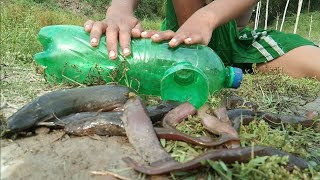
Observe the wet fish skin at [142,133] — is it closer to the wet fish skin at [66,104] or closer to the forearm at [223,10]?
the wet fish skin at [66,104]

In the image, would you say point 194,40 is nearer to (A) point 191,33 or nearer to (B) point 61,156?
(A) point 191,33

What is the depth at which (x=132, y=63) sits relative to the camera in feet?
7.97

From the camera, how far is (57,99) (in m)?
1.74

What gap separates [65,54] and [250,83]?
4.66 ft

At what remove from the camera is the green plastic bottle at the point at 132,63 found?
2373 millimetres

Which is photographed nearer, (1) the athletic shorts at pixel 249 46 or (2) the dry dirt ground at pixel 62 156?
(2) the dry dirt ground at pixel 62 156

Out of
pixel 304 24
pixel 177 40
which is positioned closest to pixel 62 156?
pixel 177 40

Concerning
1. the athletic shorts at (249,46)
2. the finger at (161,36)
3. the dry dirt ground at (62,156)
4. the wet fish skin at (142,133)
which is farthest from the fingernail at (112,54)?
the athletic shorts at (249,46)

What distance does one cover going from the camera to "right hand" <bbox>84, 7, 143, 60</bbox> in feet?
7.54

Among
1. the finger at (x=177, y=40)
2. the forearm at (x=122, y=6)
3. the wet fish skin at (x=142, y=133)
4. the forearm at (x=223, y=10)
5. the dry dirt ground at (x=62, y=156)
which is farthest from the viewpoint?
the forearm at (x=122, y=6)

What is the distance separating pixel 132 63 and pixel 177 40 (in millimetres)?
344

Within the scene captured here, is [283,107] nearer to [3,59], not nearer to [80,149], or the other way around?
[80,149]

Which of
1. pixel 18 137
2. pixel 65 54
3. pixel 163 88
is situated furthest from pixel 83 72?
pixel 18 137

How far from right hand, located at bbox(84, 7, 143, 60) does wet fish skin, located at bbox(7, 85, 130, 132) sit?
1.46ft
